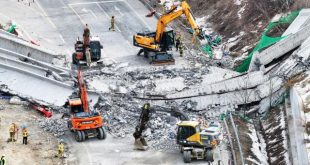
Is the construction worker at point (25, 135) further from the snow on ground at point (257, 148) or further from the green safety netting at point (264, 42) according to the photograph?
the green safety netting at point (264, 42)

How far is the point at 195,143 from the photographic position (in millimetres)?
42938

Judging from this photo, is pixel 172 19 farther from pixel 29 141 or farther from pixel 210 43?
pixel 29 141

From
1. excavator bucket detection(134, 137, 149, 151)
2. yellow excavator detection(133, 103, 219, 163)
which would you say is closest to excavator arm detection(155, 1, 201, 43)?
excavator bucket detection(134, 137, 149, 151)

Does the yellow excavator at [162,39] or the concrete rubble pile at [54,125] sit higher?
the yellow excavator at [162,39]

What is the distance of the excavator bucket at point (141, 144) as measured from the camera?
44.8 meters

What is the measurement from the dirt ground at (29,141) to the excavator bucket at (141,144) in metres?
4.75

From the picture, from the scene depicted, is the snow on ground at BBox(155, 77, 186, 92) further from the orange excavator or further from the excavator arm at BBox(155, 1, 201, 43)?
the orange excavator

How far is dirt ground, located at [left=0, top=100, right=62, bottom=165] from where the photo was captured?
43188 mm

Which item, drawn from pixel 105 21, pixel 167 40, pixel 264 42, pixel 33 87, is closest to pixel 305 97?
pixel 264 42

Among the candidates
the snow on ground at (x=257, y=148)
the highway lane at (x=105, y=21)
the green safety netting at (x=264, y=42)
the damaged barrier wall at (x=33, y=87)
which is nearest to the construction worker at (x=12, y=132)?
the damaged barrier wall at (x=33, y=87)

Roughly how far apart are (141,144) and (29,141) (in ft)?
22.3

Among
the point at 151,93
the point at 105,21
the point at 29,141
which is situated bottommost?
the point at 29,141

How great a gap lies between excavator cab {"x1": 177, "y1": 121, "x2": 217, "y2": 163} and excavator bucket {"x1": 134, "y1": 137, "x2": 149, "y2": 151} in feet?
8.46

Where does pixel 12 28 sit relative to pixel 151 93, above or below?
above
